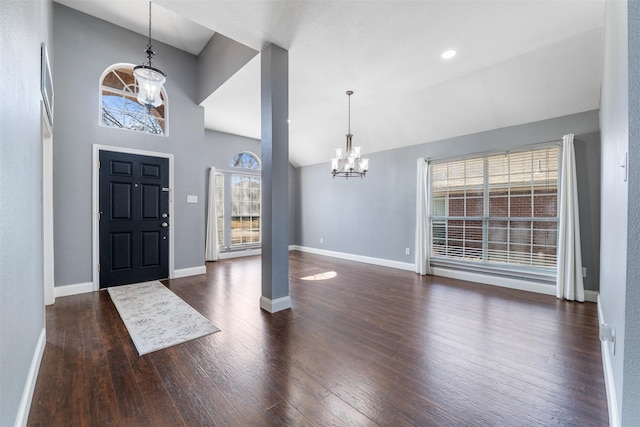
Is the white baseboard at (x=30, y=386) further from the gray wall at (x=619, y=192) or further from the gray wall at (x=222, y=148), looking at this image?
the gray wall at (x=222, y=148)

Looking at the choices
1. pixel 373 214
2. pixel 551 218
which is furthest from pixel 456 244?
pixel 373 214

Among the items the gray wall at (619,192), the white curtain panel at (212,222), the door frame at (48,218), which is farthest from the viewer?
the white curtain panel at (212,222)

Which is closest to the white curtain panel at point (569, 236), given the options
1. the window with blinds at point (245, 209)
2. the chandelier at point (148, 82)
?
the chandelier at point (148, 82)

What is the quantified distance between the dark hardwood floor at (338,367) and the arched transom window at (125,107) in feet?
8.86

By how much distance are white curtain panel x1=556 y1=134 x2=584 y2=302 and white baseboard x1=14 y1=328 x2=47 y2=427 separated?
5345 millimetres

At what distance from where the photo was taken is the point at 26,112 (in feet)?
5.81

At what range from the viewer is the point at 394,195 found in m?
5.70

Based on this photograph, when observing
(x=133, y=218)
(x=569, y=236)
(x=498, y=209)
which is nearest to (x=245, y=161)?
(x=133, y=218)

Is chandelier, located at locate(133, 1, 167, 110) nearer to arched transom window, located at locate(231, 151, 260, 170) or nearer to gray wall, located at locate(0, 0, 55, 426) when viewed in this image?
gray wall, located at locate(0, 0, 55, 426)

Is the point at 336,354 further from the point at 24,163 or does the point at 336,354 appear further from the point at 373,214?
the point at 373,214

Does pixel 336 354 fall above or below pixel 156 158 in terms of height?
below

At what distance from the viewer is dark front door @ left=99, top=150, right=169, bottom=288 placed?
405 cm

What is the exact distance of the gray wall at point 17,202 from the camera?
3.99 ft

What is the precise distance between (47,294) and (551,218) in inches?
270
